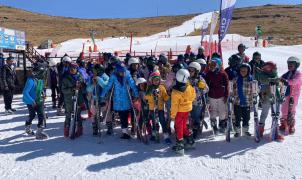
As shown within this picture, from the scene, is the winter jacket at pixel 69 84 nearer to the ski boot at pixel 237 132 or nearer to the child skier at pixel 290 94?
the ski boot at pixel 237 132

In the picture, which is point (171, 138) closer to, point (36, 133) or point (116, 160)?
point (116, 160)

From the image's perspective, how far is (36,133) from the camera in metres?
8.05

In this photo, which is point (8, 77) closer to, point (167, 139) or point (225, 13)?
point (167, 139)

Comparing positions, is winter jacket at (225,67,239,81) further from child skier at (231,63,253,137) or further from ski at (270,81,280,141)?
ski at (270,81,280,141)

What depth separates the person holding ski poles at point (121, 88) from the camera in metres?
7.50

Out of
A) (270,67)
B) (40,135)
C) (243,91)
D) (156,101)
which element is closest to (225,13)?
(270,67)

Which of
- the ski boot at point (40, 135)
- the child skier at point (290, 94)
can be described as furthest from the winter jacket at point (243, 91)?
the ski boot at point (40, 135)

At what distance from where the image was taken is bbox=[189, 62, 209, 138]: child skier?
7.06 metres

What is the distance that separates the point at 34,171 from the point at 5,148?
184 cm

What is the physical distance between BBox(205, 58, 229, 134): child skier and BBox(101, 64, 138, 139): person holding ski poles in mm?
1754

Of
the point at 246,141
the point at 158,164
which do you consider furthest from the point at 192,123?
the point at 158,164

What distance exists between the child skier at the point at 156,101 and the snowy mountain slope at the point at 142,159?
381 mm

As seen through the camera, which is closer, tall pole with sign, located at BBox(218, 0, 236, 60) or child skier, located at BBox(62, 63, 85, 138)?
child skier, located at BBox(62, 63, 85, 138)

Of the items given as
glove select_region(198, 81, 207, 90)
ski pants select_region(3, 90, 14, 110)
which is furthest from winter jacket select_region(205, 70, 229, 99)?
ski pants select_region(3, 90, 14, 110)
